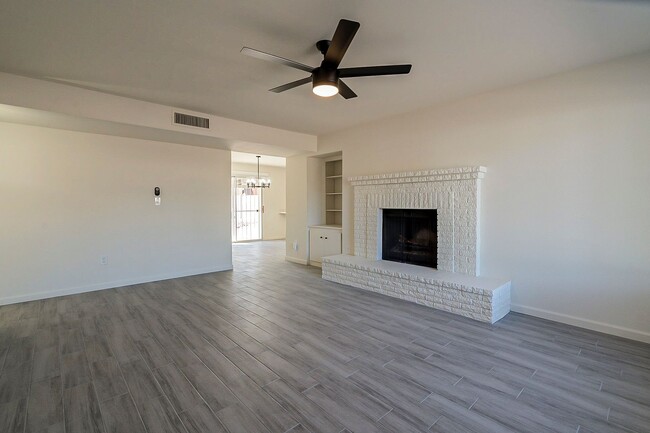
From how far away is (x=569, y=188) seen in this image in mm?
3242

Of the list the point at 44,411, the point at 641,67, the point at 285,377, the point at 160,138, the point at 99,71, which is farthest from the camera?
the point at 160,138

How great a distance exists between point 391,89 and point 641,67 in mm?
2399

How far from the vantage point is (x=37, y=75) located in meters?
3.29

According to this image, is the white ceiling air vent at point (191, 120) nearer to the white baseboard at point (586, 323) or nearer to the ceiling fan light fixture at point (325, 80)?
the ceiling fan light fixture at point (325, 80)

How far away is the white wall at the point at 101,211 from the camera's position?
405 centimetres

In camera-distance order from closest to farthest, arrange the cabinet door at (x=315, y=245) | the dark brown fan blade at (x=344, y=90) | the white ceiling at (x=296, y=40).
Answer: the white ceiling at (x=296, y=40)
the dark brown fan blade at (x=344, y=90)
the cabinet door at (x=315, y=245)

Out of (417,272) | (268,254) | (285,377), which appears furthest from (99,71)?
(268,254)

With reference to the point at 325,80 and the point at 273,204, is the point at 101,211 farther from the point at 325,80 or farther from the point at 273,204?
the point at 273,204

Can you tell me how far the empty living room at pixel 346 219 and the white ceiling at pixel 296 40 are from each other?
3cm

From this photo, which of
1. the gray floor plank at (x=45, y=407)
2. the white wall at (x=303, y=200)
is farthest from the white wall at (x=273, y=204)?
the gray floor plank at (x=45, y=407)

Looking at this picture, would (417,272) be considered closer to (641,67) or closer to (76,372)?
(641,67)

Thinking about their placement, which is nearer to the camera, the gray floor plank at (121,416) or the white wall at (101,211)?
the gray floor plank at (121,416)

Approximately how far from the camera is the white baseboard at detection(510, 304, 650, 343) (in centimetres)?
288

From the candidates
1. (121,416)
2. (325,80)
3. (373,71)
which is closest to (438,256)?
(373,71)
